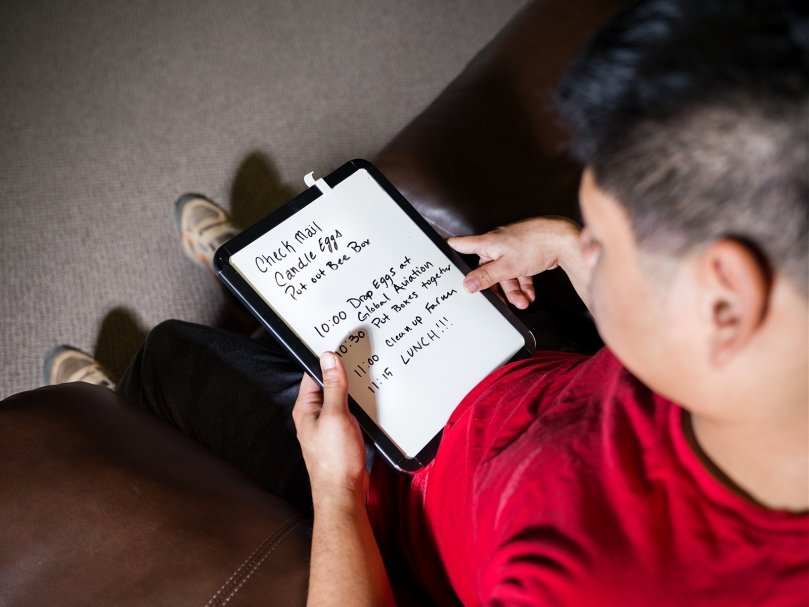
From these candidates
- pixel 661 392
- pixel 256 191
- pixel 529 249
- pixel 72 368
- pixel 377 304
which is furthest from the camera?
pixel 256 191

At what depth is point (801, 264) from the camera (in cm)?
37

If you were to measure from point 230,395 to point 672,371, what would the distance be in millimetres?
647

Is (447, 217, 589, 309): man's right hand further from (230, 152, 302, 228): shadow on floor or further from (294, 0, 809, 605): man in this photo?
(230, 152, 302, 228): shadow on floor

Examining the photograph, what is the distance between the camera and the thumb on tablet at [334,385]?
677 millimetres

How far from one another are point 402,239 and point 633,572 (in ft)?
1.69

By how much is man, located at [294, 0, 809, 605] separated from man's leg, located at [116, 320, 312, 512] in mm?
194

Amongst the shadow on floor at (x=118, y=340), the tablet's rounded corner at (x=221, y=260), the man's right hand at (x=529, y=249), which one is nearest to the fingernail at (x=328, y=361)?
the tablet's rounded corner at (x=221, y=260)

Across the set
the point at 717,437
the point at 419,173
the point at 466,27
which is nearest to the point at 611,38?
the point at 717,437

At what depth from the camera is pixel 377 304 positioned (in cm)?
76

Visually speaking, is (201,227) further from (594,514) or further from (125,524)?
(594,514)

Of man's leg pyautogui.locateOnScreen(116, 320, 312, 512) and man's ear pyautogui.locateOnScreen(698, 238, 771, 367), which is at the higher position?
man's leg pyautogui.locateOnScreen(116, 320, 312, 512)

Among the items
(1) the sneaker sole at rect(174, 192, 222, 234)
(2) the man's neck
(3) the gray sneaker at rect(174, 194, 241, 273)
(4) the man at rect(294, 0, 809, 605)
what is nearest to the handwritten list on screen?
(4) the man at rect(294, 0, 809, 605)

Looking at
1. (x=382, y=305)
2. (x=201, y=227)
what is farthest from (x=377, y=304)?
(x=201, y=227)

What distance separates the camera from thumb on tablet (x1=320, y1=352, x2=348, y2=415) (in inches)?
26.7
